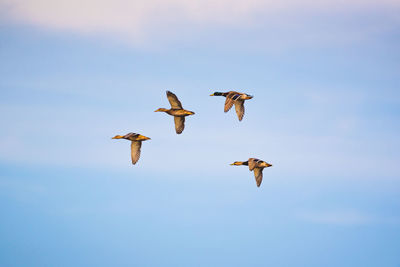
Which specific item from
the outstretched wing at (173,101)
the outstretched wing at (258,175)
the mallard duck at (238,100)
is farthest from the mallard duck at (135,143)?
the outstretched wing at (258,175)

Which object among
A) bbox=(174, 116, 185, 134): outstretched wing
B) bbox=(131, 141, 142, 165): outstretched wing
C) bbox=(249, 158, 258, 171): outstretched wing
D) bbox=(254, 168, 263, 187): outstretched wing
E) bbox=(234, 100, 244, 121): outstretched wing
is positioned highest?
bbox=(234, 100, 244, 121): outstretched wing

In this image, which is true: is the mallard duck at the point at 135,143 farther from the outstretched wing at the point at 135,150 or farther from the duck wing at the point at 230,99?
the duck wing at the point at 230,99

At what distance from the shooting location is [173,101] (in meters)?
80.5

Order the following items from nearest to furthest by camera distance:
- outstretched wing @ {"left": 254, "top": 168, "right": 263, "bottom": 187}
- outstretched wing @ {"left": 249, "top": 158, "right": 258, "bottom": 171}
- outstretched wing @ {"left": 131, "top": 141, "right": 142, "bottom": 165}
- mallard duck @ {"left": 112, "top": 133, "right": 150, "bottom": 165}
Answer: outstretched wing @ {"left": 249, "top": 158, "right": 258, "bottom": 171}, outstretched wing @ {"left": 131, "top": 141, "right": 142, "bottom": 165}, mallard duck @ {"left": 112, "top": 133, "right": 150, "bottom": 165}, outstretched wing @ {"left": 254, "top": 168, "right": 263, "bottom": 187}

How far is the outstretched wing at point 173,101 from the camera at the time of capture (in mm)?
79188

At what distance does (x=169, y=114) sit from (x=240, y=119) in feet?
29.4

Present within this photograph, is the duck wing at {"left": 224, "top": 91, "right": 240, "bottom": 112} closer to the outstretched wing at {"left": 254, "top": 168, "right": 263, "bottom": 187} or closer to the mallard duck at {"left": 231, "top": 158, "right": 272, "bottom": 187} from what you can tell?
the mallard duck at {"left": 231, "top": 158, "right": 272, "bottom": 187}

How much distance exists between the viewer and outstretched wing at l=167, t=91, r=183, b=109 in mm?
79188

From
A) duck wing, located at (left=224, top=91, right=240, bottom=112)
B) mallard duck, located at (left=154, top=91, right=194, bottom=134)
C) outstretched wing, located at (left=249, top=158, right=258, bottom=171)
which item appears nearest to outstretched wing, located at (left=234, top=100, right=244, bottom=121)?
duck wing, located at (left=224, top=91, right=240, bottom=112)

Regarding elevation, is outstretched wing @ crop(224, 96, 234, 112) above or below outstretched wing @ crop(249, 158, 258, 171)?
above

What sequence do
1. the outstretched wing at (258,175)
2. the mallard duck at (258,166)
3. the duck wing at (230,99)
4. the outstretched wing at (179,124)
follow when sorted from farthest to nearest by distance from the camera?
the outstretched wing at (179,124)
the outstretched wing at (258,175)
the mallard duck at (258,166)
the duck wing at (230,99)

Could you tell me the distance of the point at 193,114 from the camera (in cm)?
8144

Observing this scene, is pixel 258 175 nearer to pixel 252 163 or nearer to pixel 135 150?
pixel 252 163

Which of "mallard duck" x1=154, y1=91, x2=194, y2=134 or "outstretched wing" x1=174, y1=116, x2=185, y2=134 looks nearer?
"mallard duck" x1=154, y1=91, x2=194, y2=134
